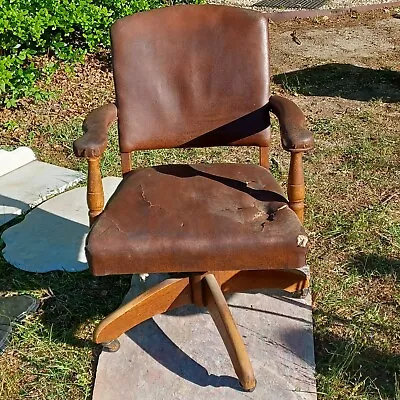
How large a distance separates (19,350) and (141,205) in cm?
80

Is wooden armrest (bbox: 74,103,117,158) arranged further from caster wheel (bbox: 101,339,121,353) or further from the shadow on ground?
the shadow on ground

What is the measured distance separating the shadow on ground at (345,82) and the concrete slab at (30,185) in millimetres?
2141

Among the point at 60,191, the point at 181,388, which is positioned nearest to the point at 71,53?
the point at 60,191

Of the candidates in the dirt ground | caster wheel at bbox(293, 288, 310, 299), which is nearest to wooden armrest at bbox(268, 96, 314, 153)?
caster wheel at bbox(293, 288, 310, 299)

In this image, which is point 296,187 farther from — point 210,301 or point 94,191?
point 94,191

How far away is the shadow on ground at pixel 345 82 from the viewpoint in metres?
5.11

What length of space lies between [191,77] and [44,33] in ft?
8.79

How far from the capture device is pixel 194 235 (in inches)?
83.8

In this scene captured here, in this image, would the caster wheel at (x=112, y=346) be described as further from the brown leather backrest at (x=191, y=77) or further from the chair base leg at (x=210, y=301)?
the brown leather backrest at (x=191, y=77)

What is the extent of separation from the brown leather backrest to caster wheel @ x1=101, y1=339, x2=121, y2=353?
2.51 ft

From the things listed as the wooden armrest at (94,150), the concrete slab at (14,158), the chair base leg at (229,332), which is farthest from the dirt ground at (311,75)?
the chair base leg at (229,332)

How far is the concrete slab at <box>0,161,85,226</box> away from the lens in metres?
3.60

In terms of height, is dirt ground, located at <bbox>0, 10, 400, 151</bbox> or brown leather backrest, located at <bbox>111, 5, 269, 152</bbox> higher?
brown leather backrest, located at <bbox>111, 5, 269, 152</bbox>

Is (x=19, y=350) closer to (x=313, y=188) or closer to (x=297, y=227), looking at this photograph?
(x=297, y=227)
